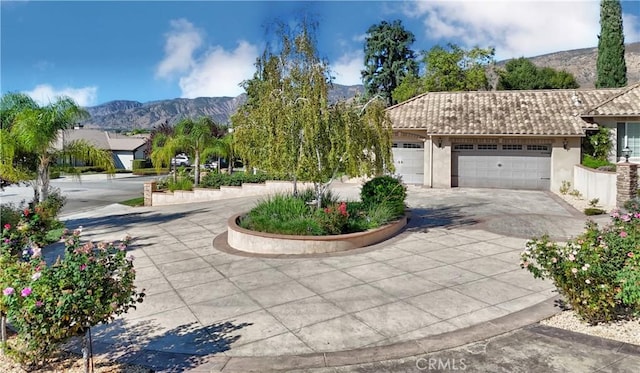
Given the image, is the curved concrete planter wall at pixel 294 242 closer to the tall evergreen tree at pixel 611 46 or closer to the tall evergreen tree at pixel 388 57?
the tall evergreen tree at pixel 611 46

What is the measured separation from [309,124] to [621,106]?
16.6m

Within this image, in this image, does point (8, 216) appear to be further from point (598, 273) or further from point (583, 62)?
point (583, 62)

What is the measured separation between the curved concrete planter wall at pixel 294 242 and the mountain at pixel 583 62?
96.4 m

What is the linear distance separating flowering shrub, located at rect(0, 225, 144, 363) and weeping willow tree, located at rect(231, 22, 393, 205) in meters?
6.81

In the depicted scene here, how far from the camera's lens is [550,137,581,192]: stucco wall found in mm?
21875

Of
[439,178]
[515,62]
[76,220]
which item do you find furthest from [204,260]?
[515,62]

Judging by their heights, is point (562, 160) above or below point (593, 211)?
above

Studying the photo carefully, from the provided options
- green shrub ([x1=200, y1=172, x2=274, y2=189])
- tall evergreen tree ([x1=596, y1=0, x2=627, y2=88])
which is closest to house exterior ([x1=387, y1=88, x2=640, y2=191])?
green shrub ([x1=200, y1=172, x2=274, y2=189])

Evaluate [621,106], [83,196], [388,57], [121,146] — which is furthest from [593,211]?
[121,146]

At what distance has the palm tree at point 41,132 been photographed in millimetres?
13805

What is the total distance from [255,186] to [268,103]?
11.5m

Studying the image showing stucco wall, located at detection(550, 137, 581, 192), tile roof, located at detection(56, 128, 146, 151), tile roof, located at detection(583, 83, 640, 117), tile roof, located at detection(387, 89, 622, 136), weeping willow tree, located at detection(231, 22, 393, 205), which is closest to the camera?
weeping willow tree, located at detection(231, 22, 393, 205)

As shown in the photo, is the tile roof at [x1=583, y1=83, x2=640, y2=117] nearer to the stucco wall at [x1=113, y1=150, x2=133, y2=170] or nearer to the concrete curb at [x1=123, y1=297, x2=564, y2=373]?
the concrete curb at [x1=123, y1=297, x2=564, y2=373]

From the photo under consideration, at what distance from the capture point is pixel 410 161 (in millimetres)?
25406
